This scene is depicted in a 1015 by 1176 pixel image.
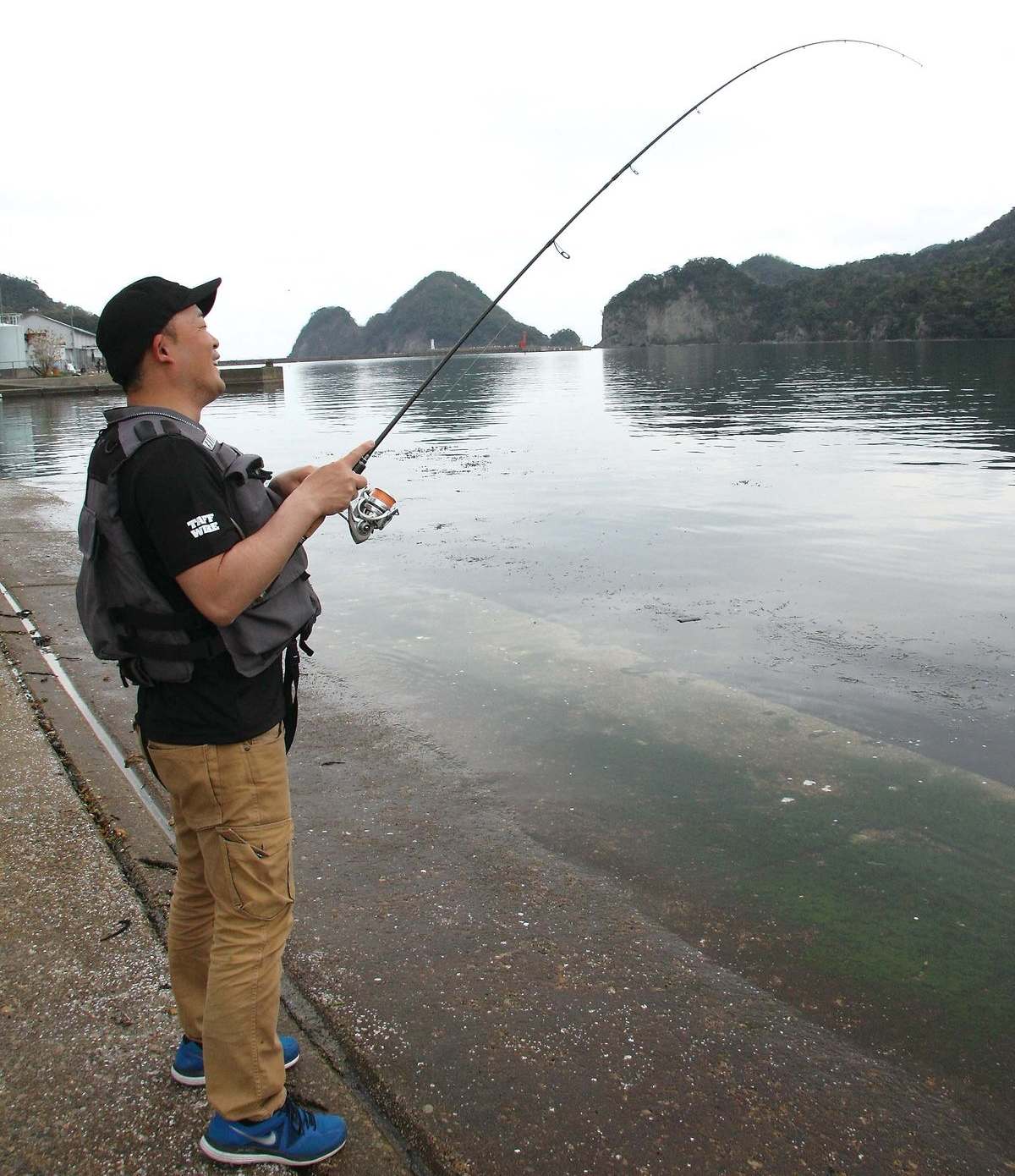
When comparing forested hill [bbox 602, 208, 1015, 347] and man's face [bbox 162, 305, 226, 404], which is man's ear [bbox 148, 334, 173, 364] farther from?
forested hill [bbox 602, 208, 1015, 347]

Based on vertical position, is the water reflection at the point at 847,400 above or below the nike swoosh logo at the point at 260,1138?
above

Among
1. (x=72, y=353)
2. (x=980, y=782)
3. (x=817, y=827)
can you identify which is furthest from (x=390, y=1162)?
(x=72, y=353)

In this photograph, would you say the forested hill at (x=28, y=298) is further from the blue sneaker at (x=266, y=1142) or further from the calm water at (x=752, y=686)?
the blue sneaker at (x=266, y=1142)

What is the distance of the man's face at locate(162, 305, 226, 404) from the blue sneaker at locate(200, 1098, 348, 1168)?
1648 millimetres

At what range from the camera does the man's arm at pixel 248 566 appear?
6.81 feet

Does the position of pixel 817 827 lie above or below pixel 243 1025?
below

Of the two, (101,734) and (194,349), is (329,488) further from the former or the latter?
(101,734)

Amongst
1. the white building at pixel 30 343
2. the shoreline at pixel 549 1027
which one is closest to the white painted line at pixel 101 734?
the shoreline at pixel 549 1027

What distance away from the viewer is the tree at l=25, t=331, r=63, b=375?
70.1m

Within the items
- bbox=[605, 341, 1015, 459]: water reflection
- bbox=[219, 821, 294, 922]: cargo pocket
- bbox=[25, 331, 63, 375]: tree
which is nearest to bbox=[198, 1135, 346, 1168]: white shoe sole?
bbox=[219, 821, 294, 922]: cargo pocket

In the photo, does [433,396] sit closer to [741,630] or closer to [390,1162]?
[741,630]

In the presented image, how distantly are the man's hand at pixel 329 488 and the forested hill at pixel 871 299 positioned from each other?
274ft

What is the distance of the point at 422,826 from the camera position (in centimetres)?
432

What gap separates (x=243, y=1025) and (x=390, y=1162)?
49cm
